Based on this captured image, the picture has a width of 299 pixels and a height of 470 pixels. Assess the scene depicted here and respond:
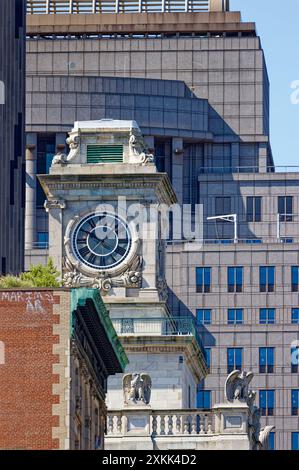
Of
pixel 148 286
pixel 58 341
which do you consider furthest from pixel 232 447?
pixel 58 341

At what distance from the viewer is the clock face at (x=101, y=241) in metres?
114

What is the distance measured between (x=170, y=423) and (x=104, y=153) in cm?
1495

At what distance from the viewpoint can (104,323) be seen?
85.8 meters

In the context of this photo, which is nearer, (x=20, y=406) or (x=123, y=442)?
(x=20, y=406)

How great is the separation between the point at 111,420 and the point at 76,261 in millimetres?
10283

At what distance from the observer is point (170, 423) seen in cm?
10650

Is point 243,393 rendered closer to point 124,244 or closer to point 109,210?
point 124,244

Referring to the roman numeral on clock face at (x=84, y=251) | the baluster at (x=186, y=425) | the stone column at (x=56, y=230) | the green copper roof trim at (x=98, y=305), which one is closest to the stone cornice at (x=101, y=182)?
the stone column at (x=56, y=230)

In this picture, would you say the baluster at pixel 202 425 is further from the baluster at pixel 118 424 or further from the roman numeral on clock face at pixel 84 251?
the roman numeral on clock face at pixel 84 251

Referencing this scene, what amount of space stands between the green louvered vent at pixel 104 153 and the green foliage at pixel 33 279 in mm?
6725

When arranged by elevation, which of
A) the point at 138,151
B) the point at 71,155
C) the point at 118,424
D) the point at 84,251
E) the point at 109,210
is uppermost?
the point at 138,151

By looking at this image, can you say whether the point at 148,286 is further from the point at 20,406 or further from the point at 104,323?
the point at 20,406

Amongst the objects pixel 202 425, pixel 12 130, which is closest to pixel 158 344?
pixel 202 425

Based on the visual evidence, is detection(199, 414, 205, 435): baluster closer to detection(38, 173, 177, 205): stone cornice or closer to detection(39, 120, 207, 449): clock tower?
detection(39, 120, 207, 449): clock tower
